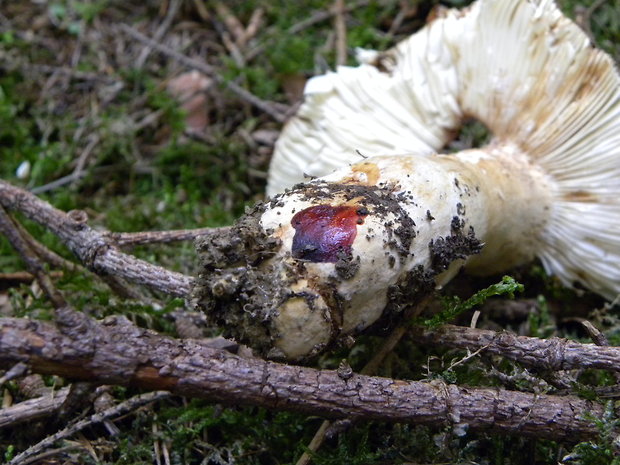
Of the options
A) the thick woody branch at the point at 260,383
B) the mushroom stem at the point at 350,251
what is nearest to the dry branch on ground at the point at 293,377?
the thick woody branch at the point at 260,383

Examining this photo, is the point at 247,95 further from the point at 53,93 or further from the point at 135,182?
the point at 53,93

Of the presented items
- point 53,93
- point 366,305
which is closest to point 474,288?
point 366,305

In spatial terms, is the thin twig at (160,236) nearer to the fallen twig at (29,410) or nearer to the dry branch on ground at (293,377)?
the dry branch on ground at (293,377)

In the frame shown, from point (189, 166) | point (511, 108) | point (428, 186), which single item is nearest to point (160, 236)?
point (428, 186)

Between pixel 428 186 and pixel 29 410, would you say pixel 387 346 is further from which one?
pixel 29 410

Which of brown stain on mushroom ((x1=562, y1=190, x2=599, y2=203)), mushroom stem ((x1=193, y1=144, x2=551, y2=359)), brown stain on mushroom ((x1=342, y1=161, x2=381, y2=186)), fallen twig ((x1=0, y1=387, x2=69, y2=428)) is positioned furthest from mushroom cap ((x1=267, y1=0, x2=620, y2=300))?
fallen twig ((x1=0, y1=387, x2=69, y2=428))

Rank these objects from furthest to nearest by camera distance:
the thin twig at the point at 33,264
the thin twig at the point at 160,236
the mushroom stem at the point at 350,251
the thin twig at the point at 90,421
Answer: the thin twig at the point at 160,236 < the thin twig at the point at 90,421 < the mushroom stem at the point at 350,251 < the thin twig at the point at 33,264
